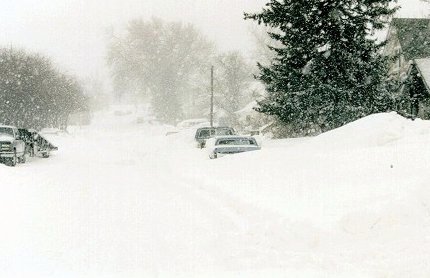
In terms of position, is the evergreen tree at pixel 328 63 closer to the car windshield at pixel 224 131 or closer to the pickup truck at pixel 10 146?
the car windshield at pixel 224 131

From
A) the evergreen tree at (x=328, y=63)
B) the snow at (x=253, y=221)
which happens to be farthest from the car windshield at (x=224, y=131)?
the snow at (x=253, y=221)

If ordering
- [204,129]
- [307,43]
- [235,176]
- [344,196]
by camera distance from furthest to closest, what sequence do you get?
[204,129] < [307,43] < [235,176] < [344,196]

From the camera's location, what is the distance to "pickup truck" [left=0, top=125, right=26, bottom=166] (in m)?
19.9

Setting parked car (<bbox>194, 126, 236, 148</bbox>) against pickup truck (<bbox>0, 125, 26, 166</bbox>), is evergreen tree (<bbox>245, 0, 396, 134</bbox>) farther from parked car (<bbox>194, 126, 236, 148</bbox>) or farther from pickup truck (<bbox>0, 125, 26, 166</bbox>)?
pickup truck (<bbox>0, 125, 26, 166</bbox>)

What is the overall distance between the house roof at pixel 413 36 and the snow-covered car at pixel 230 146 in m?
30.9

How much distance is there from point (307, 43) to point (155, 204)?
55.9 feet

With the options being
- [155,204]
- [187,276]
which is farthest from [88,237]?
[155,204]

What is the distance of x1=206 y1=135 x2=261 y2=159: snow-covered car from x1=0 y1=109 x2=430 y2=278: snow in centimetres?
559

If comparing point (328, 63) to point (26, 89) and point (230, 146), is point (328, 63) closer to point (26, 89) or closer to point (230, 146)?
point (230, 146)

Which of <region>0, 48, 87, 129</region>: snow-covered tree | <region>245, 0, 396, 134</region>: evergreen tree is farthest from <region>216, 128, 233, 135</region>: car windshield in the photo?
<region>0, 48, 87, 129</region>: snow-covered tree

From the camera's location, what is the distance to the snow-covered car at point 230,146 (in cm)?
1892

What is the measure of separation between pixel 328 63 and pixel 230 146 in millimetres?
9143

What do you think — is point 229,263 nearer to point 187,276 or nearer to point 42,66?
point 187,276

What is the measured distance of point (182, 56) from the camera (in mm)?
81438
